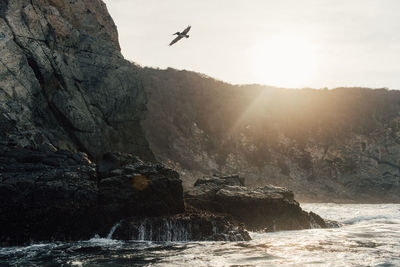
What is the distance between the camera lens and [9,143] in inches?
869

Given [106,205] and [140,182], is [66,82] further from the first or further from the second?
A: [106,205]

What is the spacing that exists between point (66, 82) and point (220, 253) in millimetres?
21383

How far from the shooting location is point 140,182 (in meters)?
21.7

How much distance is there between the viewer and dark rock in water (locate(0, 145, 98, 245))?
17984mm

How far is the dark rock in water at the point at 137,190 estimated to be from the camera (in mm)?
20656

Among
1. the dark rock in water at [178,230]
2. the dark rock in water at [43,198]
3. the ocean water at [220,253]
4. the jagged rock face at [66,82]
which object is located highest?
the jagged rock face at [66,82]

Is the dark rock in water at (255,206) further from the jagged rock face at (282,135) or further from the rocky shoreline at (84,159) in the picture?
the jagged rock face at (282,135)

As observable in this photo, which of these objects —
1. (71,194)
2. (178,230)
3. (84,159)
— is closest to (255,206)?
(178,230)

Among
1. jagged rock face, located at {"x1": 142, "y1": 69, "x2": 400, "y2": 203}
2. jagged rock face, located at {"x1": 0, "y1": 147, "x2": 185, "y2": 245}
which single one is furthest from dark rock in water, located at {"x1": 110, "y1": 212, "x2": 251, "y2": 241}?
jagged rock face, located at {"x1": 142, "y1": 69, "x2": 400, "y2": 203}

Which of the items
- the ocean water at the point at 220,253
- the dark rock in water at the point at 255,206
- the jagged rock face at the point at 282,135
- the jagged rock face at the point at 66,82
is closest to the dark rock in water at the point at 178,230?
the ocean water at the point at 220,253

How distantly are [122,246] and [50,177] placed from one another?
5.74 meters

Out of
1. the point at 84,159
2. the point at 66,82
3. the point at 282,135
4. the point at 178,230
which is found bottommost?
the point at 178,230

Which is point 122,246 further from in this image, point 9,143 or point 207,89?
point 207,89

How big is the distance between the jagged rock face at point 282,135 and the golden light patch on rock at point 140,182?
3480 cm
